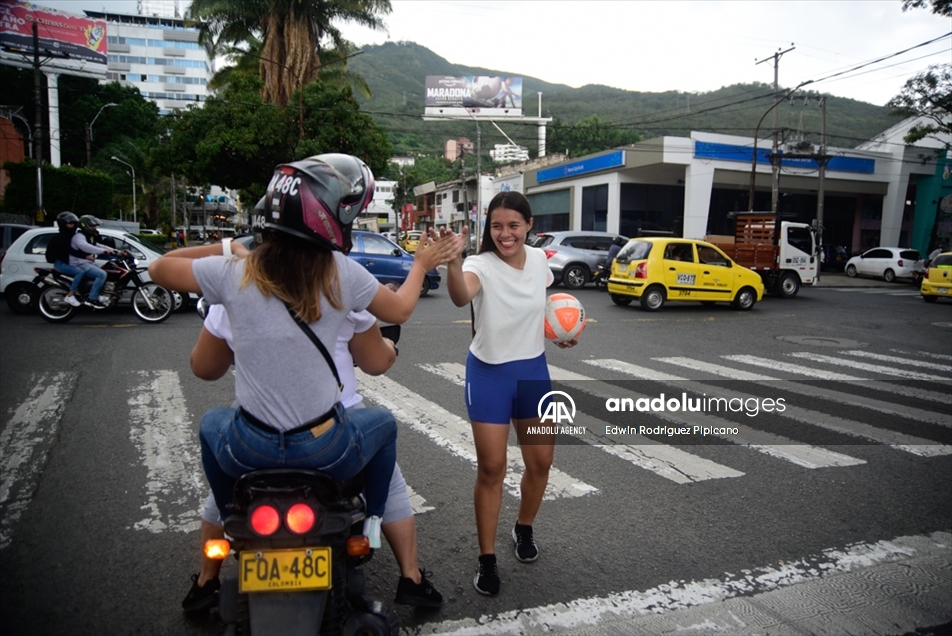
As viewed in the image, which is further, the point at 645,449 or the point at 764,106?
the point at 764,106

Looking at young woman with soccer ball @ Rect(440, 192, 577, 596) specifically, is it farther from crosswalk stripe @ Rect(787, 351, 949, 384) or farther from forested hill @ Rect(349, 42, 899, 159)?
forested hill @ Rect(349, 42, 899, 159)

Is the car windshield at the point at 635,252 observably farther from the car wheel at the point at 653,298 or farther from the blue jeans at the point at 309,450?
the blue jeans at the point at 309,450

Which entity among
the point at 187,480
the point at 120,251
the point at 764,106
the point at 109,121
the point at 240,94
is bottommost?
the point at 187,480

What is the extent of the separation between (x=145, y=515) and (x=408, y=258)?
1279 cm

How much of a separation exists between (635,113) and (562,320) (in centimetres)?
9706

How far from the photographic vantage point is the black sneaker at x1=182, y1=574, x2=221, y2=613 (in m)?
2.81

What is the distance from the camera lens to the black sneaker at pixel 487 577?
3.08 metres

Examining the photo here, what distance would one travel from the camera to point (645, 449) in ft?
17.5

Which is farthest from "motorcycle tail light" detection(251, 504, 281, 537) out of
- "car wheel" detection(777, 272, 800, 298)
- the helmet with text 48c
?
"car wheel" detection(777, 272, 800, 298)

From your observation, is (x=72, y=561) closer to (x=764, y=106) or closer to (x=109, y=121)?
(x=109, y=121)

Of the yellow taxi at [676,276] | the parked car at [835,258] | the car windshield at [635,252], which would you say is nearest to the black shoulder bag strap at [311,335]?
the yellow taxi at [676,276]

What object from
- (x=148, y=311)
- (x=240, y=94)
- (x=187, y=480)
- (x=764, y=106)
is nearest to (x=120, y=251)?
(x=148, y=311)

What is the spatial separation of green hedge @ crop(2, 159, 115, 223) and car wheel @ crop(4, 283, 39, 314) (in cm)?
1860

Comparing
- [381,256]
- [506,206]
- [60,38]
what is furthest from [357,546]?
[60,38]
